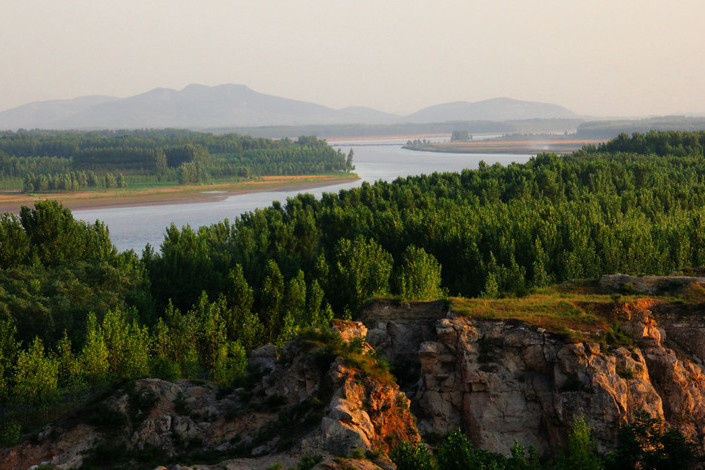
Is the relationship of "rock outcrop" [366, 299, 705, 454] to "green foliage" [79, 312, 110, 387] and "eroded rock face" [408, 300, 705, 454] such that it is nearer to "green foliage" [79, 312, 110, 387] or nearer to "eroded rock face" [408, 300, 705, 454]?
"eroded rock face" [408, 300, 705, 454]

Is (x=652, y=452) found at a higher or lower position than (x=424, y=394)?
higher

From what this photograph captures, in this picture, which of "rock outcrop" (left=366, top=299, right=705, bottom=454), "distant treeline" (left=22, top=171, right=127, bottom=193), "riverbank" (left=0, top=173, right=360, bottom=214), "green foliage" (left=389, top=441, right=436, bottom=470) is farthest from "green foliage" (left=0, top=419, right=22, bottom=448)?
"distant treeline" (left=22, top=171, right=127, bottom=193)

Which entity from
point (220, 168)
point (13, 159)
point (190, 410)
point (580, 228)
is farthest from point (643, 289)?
point (13, 159)

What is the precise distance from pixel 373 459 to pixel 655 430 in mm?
9721

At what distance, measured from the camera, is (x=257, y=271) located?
5284 centimetres

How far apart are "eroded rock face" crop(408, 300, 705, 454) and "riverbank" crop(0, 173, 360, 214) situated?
105 m

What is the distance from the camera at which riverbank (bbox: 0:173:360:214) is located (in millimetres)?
128875

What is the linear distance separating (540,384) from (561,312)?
3877mm

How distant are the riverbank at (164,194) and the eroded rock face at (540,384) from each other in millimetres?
104587

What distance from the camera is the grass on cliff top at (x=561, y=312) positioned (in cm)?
3020

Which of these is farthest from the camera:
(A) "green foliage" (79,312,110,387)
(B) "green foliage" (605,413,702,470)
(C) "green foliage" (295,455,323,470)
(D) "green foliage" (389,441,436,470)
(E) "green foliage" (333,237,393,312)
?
(E) "green foliage" (333,237,393,312)

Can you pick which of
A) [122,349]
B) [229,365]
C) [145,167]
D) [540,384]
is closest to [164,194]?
[145,167]

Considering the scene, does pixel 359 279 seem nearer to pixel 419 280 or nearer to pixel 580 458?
pixel 419 280

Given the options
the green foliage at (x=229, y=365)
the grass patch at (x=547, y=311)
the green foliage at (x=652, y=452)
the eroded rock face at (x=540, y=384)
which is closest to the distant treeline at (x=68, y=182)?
the green foliage at (x=229, y=365)
